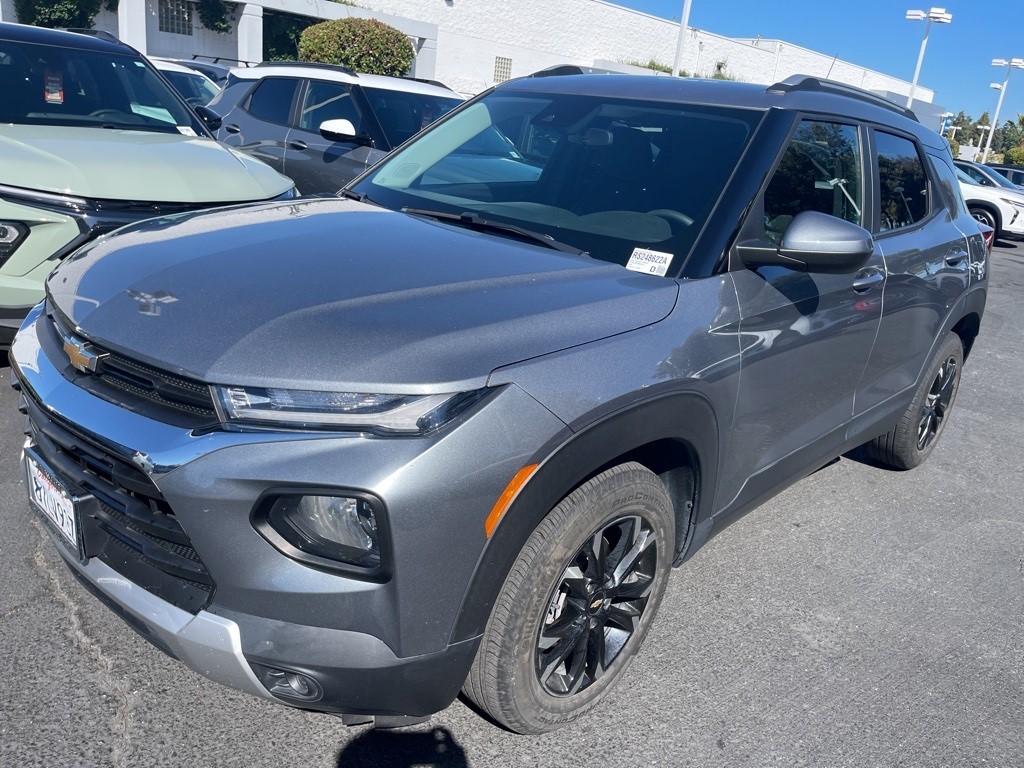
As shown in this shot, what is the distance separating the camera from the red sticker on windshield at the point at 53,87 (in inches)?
213

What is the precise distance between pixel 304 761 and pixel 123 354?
1.17 metres

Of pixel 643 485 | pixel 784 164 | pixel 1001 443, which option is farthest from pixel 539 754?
pixel 1001 443

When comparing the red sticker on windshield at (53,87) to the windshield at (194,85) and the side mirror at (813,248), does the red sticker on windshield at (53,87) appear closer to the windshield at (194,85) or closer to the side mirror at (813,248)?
the side mirror at (813,248)

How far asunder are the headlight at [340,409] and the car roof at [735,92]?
1815 mm

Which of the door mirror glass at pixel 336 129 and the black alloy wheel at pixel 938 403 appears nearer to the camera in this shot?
the black alloy wheel at pixel 938 403

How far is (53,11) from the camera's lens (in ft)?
77.8

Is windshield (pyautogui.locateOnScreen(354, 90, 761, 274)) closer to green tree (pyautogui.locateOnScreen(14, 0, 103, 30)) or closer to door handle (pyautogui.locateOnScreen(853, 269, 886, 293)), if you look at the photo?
door handle (pyautogui.locateOnScreen(853, 269, 886, 293))

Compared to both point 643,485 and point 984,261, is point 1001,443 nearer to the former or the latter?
point 984,261

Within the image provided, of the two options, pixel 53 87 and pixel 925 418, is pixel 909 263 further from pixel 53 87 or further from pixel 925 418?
pixel 53 87

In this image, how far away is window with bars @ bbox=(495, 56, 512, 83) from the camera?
35.8 m

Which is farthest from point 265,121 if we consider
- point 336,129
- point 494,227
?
point 494,227

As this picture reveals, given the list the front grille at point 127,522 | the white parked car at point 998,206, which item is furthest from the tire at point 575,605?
the white parked car at point 998,206

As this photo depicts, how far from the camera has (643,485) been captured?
8.13 feet

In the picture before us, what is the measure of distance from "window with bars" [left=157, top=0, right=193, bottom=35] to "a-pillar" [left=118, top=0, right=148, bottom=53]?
1.54m
